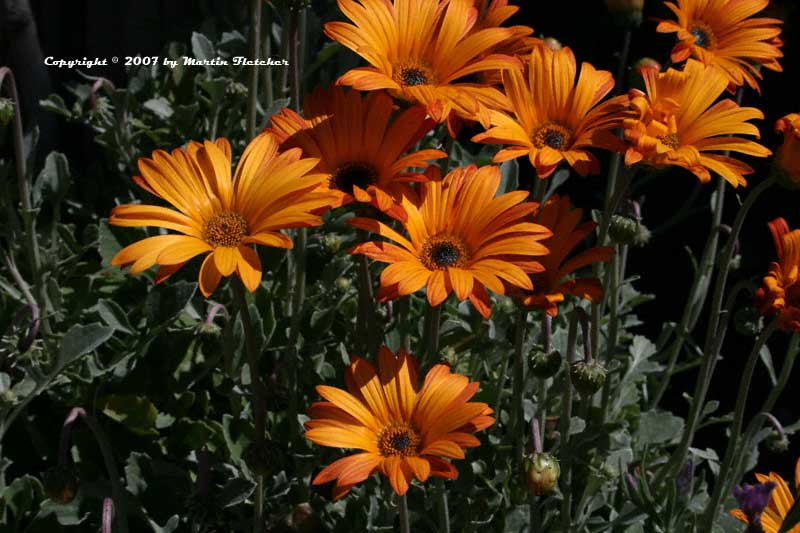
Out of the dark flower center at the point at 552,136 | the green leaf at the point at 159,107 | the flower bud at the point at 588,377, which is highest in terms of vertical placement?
the dark flower center at the point at 552,136

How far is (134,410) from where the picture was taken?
7.11 ft

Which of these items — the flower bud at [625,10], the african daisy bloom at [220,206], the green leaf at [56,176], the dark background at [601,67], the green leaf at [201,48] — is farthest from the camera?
the dark background at [601,67]

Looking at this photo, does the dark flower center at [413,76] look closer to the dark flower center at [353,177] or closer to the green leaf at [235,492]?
the dark flower center at [353,177]

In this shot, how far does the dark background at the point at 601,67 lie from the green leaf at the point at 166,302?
0.99 metres

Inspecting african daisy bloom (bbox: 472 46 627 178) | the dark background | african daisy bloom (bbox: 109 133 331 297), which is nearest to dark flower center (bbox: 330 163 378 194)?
african daisy bloom (bbox: 109 133 331 297)

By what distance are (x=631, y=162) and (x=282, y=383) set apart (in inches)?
39.4

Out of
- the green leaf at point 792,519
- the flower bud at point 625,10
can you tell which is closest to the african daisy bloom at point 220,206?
the green leaf at point 792,519

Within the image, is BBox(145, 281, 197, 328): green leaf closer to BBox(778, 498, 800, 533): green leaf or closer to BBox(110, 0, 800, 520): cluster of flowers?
BBox(110, 0, 800, 520): cluster of flowers

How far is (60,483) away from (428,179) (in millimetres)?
781

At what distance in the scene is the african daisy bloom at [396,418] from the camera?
147cm

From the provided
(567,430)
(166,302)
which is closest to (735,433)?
(567,430)

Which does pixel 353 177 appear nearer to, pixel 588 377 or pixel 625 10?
pixel 588 377

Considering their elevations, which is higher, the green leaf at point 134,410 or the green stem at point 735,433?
the green stem at point 735,433

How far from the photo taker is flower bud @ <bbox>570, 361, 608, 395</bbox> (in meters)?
1.65
